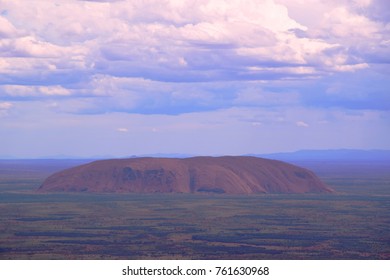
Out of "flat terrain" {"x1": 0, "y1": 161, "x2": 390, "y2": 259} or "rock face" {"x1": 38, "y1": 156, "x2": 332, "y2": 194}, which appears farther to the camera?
"rock face" {"x1": 38, "y1": 156, "x2": 332, "y2": 194}

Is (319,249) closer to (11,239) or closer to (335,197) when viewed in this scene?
(11,239)

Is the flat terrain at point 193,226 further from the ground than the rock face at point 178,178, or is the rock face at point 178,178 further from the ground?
the rock face at point 178,178

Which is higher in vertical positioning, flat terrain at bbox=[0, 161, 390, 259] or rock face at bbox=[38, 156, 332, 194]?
rock face at bbox=[38, 156, 332, 194]

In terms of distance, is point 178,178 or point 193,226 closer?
point 193,226

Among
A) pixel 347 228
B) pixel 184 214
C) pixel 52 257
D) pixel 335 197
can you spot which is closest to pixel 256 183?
pixel 335 197

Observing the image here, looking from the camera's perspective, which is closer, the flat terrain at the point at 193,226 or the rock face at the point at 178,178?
the flat terrain at the point at 193,226
